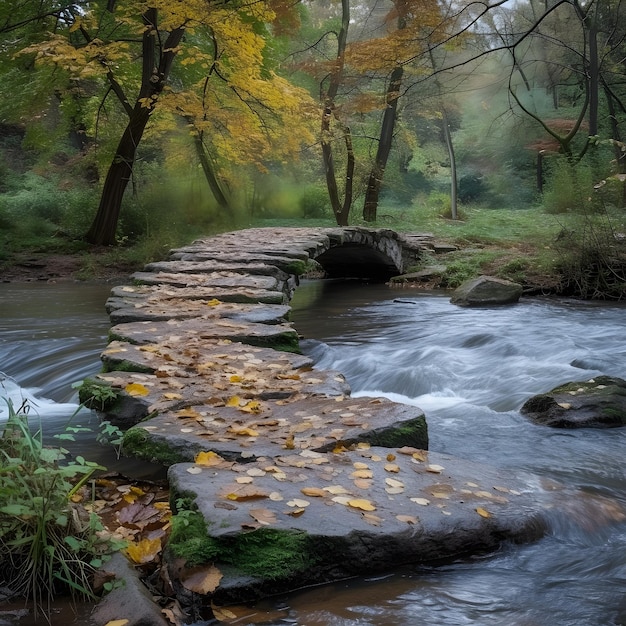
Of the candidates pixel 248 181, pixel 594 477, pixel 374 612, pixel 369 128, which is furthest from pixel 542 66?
pixel 374 612

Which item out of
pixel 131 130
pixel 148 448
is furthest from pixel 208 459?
pixel 131 130

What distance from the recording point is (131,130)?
14672mm

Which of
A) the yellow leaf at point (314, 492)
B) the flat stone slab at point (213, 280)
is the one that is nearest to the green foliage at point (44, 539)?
the yellow leaf at point (314, 492)

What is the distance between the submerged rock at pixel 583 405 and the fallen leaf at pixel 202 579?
3452 millimetres

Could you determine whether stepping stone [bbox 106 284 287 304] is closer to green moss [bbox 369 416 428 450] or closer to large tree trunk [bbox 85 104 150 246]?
green moss [bbox 369 416 428 450]

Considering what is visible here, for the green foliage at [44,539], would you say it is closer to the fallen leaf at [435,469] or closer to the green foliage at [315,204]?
the fallen leaf at [435,469]

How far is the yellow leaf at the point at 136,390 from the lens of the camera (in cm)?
359

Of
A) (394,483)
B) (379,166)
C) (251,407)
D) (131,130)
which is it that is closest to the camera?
(394,483)

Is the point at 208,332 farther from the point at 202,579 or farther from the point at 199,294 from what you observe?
the point at 202,579

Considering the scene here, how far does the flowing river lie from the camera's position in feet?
7.86

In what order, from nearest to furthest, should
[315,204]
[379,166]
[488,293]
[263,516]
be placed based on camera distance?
[263,516], [488,293], [379,166], [315,204]

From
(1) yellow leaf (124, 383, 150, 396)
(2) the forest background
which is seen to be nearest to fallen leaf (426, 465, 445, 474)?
(1) yellow leaf (124, 383, 150, 396)

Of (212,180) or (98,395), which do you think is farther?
(212,180)

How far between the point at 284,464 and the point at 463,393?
3.83 meters
